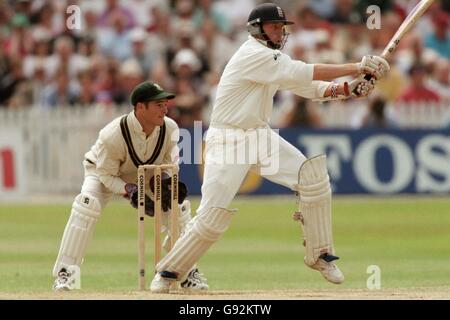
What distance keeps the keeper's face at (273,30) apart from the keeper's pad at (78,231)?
5.81ft

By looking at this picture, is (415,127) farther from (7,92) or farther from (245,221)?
(7,92)

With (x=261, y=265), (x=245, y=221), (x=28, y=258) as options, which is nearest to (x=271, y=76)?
(x=261, y=265)

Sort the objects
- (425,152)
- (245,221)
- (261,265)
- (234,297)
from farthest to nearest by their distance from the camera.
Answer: (425,152)
(245,221)
(261,265)
(234,297)

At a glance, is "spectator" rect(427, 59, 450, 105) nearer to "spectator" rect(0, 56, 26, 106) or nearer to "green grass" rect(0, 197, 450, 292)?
"green grass" rect(0, 197, 450, 292)

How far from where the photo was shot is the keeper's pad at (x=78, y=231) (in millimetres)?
9922

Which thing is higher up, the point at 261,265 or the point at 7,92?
the point at 7,92

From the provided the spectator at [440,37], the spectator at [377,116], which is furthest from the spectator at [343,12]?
the spectator at [377,116]

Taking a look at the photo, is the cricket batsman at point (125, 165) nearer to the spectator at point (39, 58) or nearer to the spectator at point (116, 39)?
the spectator at point (39, 58)

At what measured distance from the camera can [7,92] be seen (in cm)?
2006

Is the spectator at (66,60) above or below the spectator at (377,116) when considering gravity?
above

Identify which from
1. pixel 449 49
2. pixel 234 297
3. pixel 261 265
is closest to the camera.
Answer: pixel 234 297

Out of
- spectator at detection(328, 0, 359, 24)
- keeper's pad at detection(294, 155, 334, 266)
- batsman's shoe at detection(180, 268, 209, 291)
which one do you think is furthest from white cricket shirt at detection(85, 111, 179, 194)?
spectator at detection(328, 0, 359, 24)
